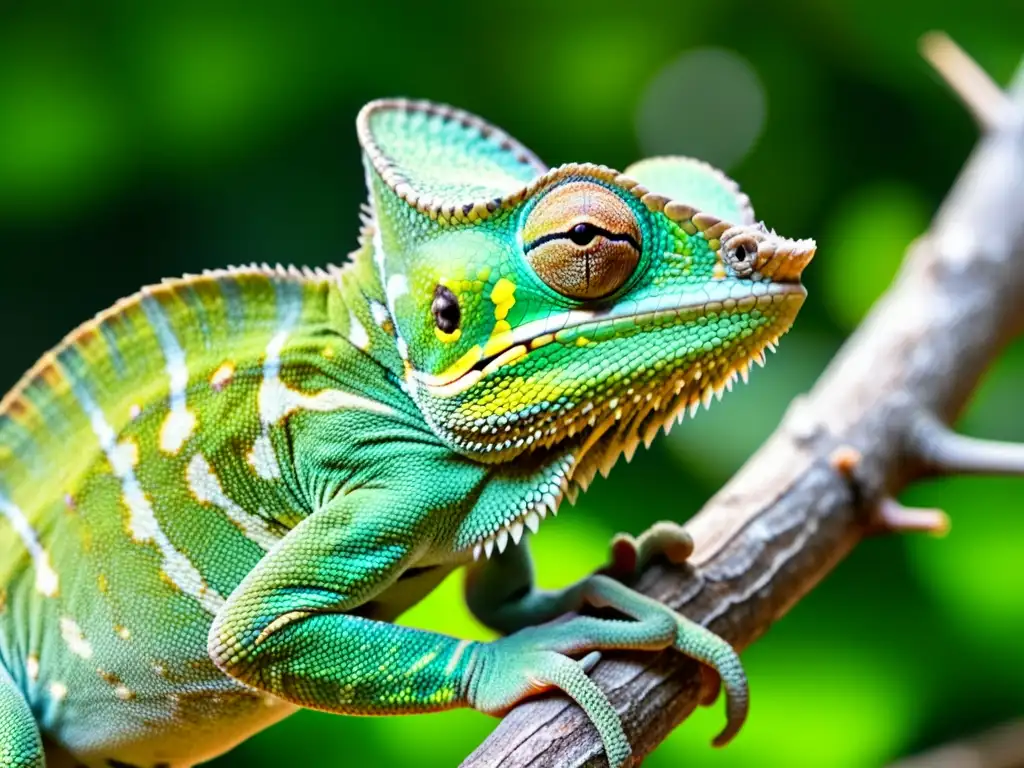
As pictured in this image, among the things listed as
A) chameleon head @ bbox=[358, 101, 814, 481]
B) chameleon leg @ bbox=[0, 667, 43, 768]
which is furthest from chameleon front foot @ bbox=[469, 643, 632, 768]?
chameleon leg @ bbox=[0, 667, 43, 768]

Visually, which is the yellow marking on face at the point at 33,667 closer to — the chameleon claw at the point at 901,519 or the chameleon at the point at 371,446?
the chameleon at the point at 371,446

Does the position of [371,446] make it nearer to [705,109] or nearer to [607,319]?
[607,319]

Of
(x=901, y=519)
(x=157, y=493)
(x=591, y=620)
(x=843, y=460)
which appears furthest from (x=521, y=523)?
(x=901, y=519)

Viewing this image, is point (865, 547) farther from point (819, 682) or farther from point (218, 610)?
point (218, 610)

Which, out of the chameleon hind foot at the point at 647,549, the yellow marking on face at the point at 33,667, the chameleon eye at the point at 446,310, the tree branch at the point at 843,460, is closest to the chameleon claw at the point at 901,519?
the tree branch at the point at 843,460

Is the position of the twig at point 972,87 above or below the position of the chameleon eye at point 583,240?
above

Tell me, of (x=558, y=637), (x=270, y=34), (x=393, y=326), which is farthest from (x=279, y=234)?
(x=558, y=637)
